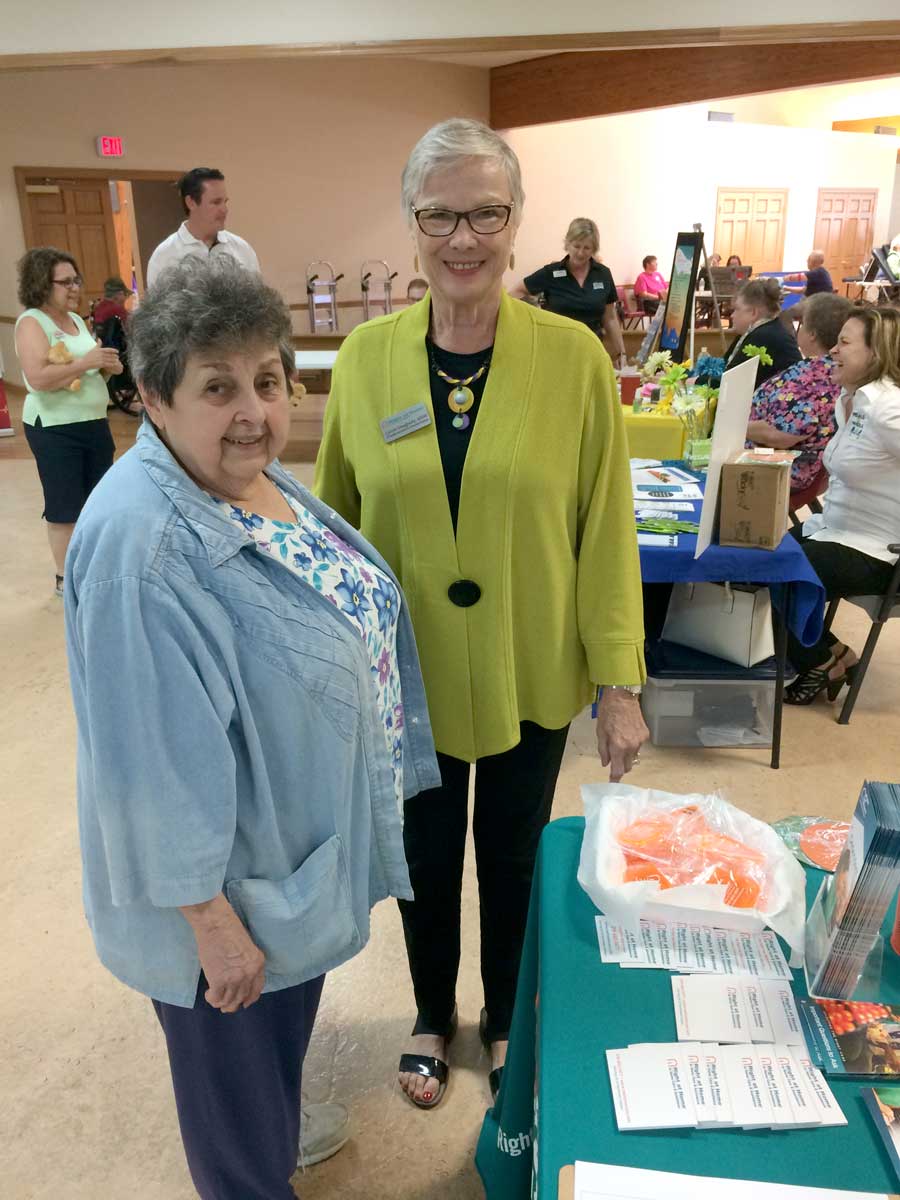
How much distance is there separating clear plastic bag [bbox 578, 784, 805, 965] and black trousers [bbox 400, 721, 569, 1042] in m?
0.29

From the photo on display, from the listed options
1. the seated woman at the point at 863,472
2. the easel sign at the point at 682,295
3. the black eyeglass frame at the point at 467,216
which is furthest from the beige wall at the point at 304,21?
the black eyeglass frame at the point at 467,216

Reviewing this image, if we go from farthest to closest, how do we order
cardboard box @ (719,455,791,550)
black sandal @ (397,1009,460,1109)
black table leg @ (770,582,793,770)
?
black table leg @ (770,582,793,770), cardboard box @ (719,455,791,550), black sandal @ (397,1009,460,1109)

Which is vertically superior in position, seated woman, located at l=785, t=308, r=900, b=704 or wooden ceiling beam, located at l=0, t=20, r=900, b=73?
wooden ceiling beam, located at l=0, t=20, r=900, b=73

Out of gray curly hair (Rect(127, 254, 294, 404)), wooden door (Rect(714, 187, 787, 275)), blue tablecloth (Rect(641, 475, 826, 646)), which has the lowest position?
blue tablecloth (Rect(641, 475, 826, 646))

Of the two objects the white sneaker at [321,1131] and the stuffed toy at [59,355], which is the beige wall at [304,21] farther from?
the white sneaker at [321,1131]

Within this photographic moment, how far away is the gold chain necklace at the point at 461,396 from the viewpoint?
138cm

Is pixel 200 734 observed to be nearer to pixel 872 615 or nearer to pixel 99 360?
pixel 872 615

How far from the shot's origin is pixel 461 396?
1377 mm

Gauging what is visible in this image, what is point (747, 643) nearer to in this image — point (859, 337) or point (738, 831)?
point (859, 337)

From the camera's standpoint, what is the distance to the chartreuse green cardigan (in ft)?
4.44

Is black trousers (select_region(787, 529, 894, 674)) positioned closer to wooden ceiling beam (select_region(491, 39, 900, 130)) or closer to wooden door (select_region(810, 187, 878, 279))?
wooden ceiling beam (select_region(491, 39, 900, 130))

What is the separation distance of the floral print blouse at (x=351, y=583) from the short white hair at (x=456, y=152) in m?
0.49

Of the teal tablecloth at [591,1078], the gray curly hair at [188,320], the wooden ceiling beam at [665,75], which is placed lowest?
the teal tablecloth at [591,1078]

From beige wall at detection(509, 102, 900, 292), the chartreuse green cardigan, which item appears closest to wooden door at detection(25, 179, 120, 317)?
beige wall at detection(509, 102, 900, 292)
